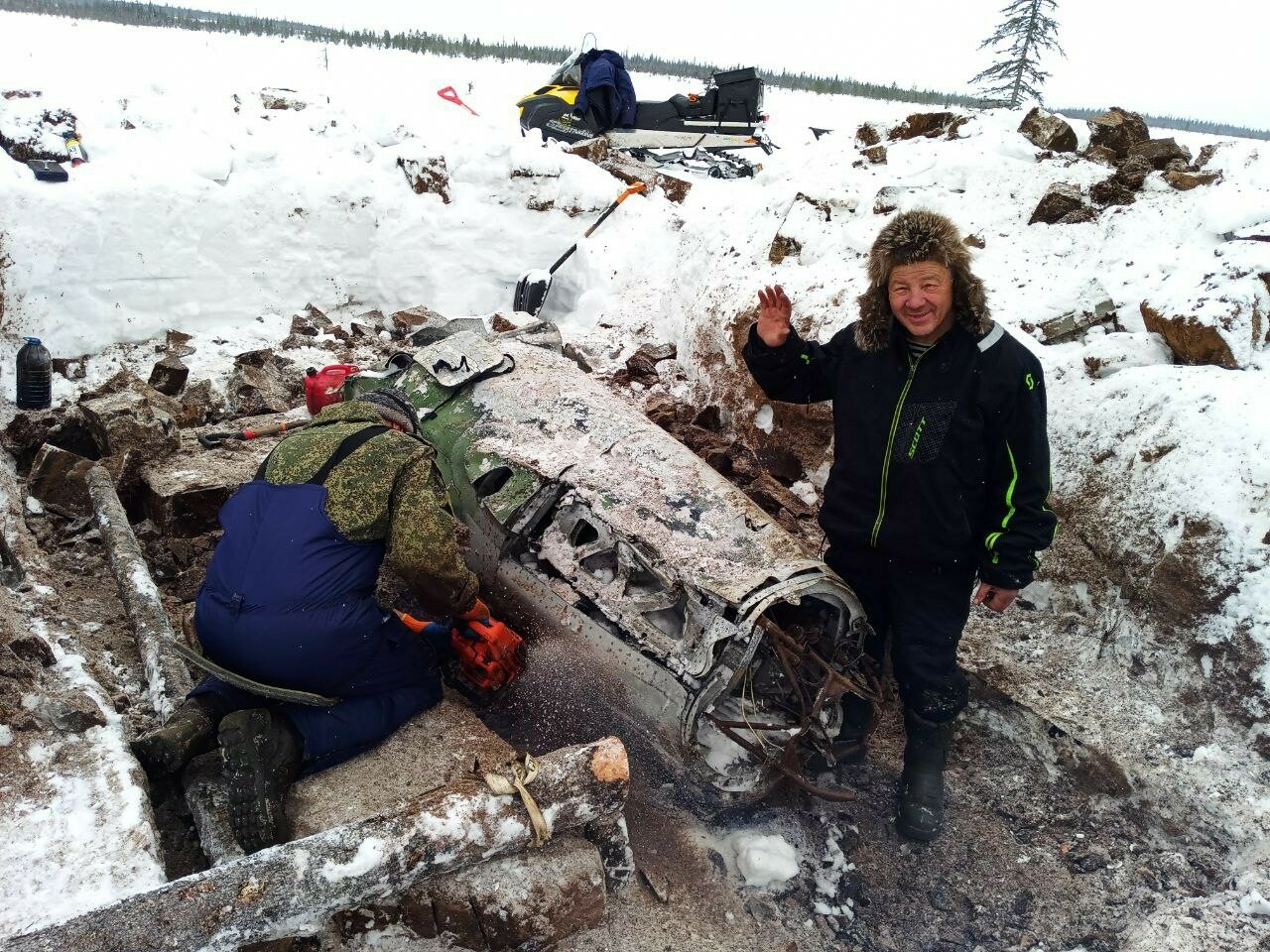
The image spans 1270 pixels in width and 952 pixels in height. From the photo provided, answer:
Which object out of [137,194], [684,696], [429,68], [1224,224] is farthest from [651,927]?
[429,68]

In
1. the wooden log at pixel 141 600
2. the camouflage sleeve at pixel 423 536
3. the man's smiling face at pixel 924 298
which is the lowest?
the wooden log at pixel 141 600

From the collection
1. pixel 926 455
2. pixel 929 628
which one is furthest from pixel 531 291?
pixel 929 628

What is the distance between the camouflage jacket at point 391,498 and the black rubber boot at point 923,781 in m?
2.03

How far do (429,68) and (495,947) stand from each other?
2522cm

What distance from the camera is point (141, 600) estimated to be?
394 centimetres

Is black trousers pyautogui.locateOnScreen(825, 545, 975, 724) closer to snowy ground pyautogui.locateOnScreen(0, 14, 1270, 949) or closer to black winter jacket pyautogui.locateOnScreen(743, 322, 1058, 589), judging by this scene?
black winter jacket pyautogui.locateOnScreen(743, 322, 1058, 589)

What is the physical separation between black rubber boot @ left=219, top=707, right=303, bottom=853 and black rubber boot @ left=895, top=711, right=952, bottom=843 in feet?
8.03

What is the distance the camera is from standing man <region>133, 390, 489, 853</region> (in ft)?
9.96

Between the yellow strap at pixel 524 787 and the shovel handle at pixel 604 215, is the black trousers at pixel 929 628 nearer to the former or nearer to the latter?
the yellow strap at pixel 524 787

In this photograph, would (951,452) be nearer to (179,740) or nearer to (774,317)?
(774,317)

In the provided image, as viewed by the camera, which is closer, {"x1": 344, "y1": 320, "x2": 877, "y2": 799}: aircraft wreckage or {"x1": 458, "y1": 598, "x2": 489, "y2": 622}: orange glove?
{"x1": 344, "y1": 320, "x2": 877, "y2": 799}: aircraft wreckage

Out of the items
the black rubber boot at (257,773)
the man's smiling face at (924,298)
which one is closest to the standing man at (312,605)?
the black rubber boot at (257,773)

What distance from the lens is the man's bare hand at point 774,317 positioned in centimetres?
350

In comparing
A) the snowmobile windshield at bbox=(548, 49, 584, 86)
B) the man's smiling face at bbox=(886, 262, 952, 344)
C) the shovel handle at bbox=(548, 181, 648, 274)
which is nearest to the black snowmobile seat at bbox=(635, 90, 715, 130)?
the snowmobile windshield at bbox=(548, 49, 584, 86)
